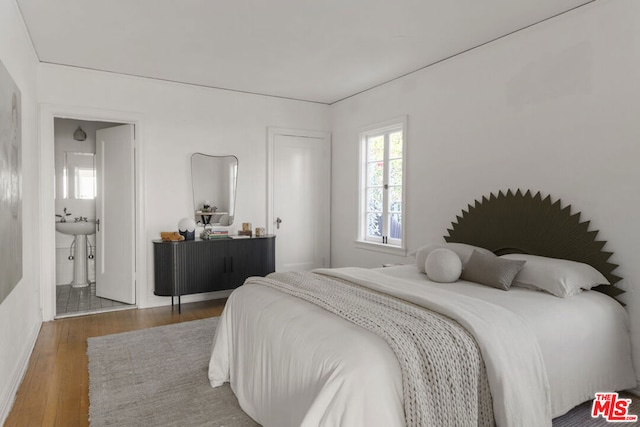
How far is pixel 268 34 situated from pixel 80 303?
358 cm

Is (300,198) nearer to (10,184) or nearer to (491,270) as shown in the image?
(491,270)

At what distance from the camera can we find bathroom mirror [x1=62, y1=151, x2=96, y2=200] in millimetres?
5711

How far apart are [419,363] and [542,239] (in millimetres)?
1892

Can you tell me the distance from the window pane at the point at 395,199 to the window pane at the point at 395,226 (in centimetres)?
7

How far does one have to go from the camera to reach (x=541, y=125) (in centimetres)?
315

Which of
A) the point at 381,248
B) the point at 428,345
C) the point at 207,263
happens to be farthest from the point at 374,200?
the point at 428,345

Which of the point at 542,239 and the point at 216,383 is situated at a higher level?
the point at 542,239

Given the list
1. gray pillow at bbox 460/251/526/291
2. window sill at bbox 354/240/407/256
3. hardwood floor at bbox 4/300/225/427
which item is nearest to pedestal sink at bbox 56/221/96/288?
hardwood floor at bbox 4/300/225/427

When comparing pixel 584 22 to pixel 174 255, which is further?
pixel 174 255

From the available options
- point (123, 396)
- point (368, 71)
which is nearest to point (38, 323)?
point (123, 396)

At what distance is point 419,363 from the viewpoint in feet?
5.48

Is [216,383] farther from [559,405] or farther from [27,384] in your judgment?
[559,405]
